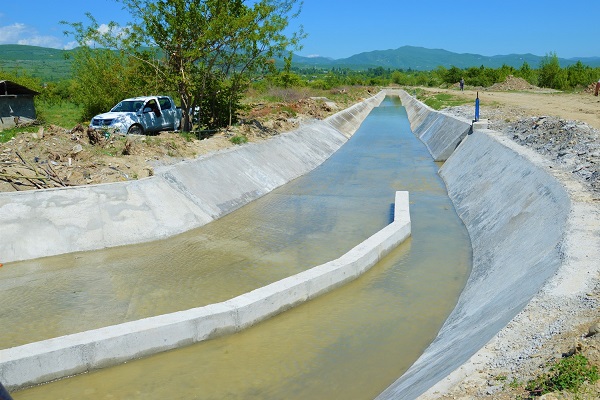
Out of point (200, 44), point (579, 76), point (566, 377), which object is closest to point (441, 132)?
point (200, 44)

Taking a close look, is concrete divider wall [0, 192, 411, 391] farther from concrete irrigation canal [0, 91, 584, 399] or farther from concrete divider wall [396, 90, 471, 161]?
concrete divider wall [396, 90, 471, 161]

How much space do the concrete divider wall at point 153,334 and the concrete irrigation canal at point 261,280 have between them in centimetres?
2

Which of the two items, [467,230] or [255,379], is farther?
[467,230]

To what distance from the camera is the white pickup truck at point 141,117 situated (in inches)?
801

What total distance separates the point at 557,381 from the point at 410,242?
29.2 feet

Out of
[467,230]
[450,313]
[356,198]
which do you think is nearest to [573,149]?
[467,230]

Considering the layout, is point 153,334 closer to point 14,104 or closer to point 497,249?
point 497,249

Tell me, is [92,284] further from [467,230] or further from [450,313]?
[467,230]

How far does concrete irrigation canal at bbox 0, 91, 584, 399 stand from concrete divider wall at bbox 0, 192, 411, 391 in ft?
0.08

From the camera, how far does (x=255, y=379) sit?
7.49 m

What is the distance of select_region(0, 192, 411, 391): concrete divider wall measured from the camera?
7.33 m

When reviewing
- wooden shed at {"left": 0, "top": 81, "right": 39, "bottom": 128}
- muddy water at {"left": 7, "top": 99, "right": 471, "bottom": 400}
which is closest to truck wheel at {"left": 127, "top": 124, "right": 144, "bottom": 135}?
muddy water at {"left": 7, "top": 99, "right": 471, "bottom": 400}

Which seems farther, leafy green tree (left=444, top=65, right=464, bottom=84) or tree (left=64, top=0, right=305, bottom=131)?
leafy green tree (left=444, top=65, right=464, bottom=84)

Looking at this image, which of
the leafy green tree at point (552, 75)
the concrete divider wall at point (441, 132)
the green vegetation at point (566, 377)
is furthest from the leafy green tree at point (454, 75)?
the green vegetation at point (566, 377)
